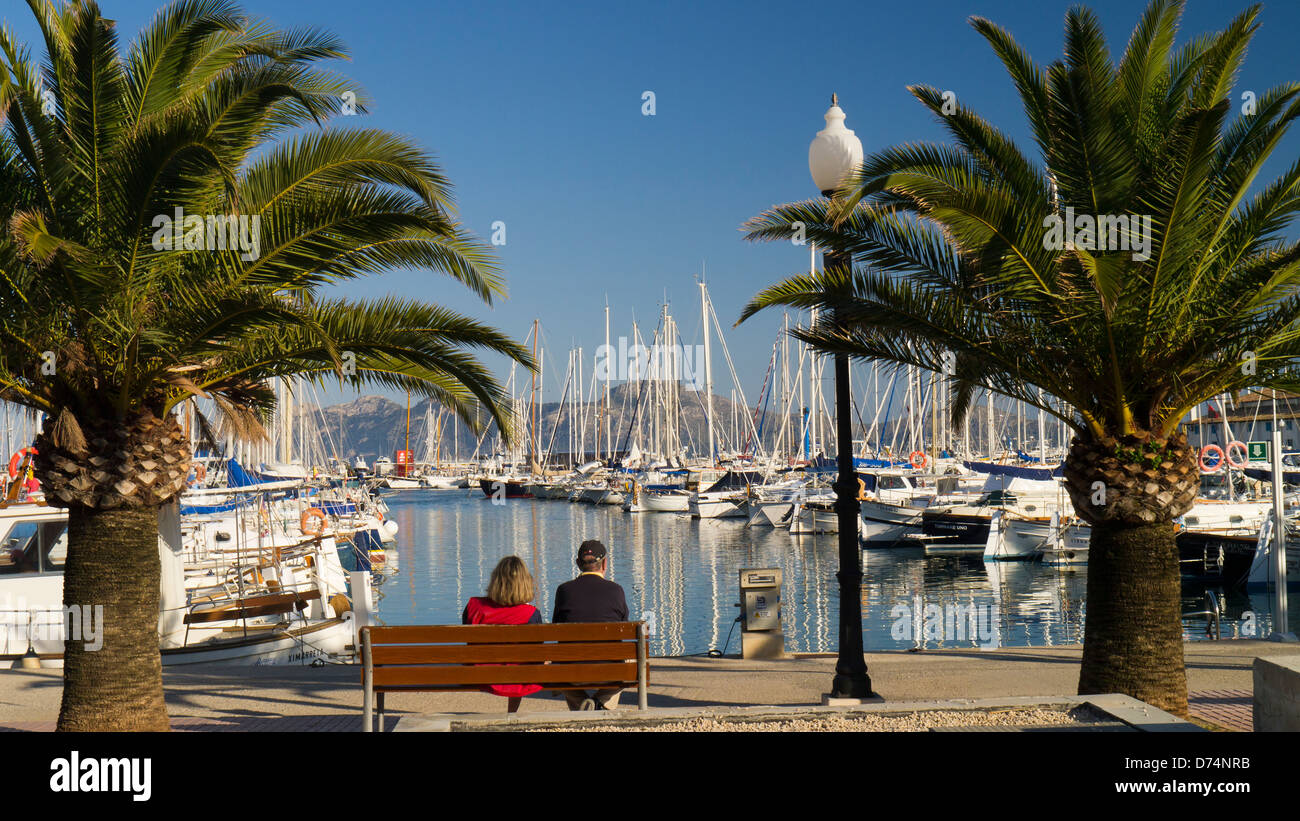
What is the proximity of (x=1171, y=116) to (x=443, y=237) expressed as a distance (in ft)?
19.9

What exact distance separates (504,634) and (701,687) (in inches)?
156

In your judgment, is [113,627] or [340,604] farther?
[340,604]

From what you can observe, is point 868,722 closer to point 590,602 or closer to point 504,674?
point 590,602

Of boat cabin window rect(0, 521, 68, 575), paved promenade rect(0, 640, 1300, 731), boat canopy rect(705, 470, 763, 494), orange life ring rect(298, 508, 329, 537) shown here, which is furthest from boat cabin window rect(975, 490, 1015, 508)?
boat cabin window rect(0, 521, 68, 575)

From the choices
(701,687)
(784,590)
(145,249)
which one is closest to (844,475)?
(701,687)

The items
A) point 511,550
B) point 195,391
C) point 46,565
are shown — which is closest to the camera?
point 195,391

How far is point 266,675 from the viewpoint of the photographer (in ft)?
37.7

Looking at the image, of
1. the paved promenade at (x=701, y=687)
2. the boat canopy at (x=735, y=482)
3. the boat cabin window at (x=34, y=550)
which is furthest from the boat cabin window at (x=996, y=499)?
the boat cabin window at (x=34, y=550)

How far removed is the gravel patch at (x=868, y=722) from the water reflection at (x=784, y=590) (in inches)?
558

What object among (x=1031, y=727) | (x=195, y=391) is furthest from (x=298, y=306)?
(x=1031, y=727)

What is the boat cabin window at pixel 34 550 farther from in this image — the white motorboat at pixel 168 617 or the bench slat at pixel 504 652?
the bench slat at pixel 504 652

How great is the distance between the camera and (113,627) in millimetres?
7312

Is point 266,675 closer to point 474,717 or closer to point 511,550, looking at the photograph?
point 474,717
